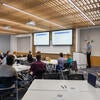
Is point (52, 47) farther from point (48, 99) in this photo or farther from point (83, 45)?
point (48, 99)

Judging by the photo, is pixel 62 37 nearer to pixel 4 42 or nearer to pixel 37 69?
pixel 4 42

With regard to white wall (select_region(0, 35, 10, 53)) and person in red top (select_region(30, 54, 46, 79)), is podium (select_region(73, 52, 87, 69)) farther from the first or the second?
white wall (select_region(0, 35, 10, 53))

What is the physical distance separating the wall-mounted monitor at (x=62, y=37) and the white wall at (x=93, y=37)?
39.5 inches

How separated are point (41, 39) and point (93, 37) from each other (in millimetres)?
4985

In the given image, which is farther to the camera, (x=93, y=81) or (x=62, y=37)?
(x=62, y=37)

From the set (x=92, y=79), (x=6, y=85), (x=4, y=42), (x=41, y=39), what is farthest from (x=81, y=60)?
(x=4, y=42)

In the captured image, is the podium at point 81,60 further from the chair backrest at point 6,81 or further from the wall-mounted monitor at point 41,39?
the chair backrest at point 6,81

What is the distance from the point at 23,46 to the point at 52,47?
4.59m

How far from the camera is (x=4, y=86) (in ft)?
11.0

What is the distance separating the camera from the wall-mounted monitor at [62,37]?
39.3 ft

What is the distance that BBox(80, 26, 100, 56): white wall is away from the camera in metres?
11.1

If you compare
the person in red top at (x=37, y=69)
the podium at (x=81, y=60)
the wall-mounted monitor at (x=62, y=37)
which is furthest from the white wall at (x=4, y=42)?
the person in red top at (x=37, y=69)

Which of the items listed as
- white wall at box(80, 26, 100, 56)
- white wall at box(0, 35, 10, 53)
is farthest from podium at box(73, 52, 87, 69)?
white wall at box(0, 35, 10, 53)

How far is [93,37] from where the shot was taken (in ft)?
37.1
